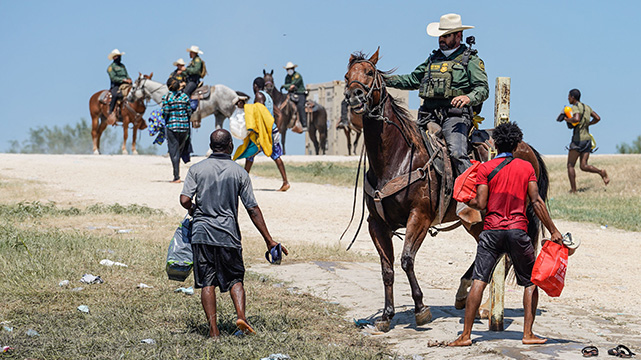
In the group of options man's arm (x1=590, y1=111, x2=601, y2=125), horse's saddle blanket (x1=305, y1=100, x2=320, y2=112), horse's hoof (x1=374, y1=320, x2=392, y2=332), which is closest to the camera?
horse's hoof (x1=374, y1=320, x2=392, y2=332)

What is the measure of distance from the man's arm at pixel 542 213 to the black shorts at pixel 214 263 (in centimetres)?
217

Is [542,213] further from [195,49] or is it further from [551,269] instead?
[195,49]

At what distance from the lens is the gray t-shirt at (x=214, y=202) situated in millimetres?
5801

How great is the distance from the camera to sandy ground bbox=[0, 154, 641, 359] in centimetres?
605

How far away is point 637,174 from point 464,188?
49.2 feet

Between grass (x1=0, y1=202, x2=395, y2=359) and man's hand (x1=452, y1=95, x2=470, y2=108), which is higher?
man's hand (x1=452, y1=95, x2=470, y2=108)

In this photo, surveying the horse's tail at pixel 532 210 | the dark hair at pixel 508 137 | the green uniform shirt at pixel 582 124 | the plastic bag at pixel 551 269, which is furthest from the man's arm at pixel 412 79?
the green uniform shirt at pixel 582 124

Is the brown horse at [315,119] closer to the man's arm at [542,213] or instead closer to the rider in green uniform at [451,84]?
the rider in green uniform at [451,84]

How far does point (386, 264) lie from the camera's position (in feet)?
21.7

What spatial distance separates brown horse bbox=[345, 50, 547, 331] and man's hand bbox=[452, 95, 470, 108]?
45 centimetres

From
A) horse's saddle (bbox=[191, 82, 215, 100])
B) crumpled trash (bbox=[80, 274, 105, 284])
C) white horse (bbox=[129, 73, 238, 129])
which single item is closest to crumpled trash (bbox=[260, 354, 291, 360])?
crumpled trash (bbox=[80, 274, 105, 284])

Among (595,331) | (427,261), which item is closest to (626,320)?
(595,331)

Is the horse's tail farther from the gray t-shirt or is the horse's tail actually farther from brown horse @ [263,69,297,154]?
brown horse @ [263,69,297,154]

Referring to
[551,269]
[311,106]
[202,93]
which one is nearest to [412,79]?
[551,269]
